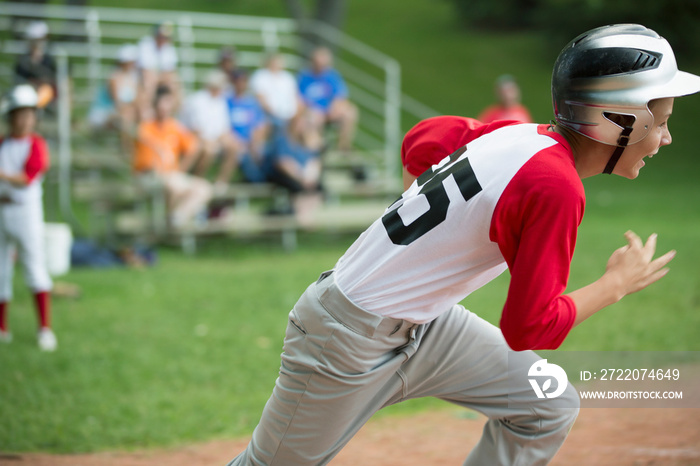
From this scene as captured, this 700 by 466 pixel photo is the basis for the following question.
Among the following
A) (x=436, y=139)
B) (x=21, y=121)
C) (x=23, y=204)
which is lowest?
(x=23, y=204)

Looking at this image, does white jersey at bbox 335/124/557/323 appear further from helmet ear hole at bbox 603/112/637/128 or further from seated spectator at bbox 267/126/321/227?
seated spectator at bbox 267/126/321/227

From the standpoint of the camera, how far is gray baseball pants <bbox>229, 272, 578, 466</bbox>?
2811 mm

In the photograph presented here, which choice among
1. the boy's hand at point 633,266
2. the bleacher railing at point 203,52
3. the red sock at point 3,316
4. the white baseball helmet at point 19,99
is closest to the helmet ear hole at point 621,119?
the boy's hand at point 633,266

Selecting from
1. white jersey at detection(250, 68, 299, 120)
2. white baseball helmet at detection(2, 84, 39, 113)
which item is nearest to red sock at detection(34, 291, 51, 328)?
white baseball helmet at detection(2, 84, 39, 113)

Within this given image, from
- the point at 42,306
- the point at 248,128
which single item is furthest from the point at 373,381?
the point at 248,128

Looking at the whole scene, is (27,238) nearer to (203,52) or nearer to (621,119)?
(621,119)

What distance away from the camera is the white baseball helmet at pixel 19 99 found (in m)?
7.46

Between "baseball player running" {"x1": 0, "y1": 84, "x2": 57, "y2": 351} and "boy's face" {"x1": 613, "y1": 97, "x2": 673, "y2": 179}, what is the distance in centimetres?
626

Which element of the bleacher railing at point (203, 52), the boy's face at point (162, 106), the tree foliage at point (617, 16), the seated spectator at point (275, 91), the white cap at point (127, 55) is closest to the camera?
the boy's face at point (162, 106)

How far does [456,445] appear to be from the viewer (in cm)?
536

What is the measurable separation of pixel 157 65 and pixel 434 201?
37.0ft

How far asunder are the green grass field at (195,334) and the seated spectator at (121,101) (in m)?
2.17

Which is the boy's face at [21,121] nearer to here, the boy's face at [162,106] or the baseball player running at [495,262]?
the boy's face at [162,106]

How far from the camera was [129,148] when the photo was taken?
41.0ft
